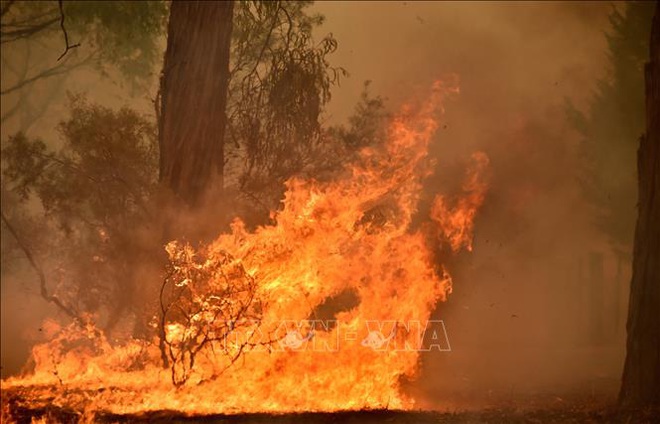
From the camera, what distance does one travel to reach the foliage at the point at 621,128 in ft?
73.0

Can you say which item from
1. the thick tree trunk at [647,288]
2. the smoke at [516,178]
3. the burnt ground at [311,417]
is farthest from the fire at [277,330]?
the smoke at [516,178]

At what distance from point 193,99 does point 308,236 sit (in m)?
3.31

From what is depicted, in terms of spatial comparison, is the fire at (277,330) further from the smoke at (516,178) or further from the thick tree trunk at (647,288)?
the smoke at (516,178)

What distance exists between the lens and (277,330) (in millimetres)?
9688

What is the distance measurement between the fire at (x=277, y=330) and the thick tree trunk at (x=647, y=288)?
115 inches

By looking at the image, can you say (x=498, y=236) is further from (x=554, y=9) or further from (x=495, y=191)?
(x=554, y=9)

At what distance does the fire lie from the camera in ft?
28.7

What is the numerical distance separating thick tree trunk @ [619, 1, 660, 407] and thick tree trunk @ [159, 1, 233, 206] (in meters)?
6.55

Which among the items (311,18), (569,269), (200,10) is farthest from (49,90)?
(569,269)

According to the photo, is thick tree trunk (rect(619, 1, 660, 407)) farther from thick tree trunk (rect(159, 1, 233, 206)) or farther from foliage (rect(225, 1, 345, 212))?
thick tree trunk (rect(159, 1, 233, 206))

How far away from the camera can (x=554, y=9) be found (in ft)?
106

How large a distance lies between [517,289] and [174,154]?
1973 cm

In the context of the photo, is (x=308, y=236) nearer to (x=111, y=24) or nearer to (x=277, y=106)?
(x=277, y=106)

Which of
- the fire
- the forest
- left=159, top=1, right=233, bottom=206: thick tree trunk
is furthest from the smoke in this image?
left=159, top=1, right=233, bottom=206: thick tree trunk
